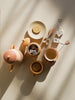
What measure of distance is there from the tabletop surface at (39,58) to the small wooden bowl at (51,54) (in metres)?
0.05

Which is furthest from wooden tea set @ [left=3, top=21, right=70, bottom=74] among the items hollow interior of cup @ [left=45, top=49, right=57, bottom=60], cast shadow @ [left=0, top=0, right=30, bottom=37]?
cast shadow @ [left=0, top=0, right=30, bottom=37]

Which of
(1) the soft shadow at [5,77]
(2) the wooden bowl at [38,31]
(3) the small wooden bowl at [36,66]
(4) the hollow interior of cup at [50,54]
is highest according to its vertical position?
(2) the wooden bowl at [38,31]

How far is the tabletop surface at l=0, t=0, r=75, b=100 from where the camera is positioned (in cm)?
97

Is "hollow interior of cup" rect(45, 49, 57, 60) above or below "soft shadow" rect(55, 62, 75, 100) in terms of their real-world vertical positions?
above

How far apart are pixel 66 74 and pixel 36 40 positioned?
10.9 inches

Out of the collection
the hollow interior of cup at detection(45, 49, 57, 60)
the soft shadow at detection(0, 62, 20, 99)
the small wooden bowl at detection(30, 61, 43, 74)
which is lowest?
the soft shadow at detection(0, 62, 20, 99)

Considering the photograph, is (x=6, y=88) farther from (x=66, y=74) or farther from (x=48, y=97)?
(x=66, y=74)

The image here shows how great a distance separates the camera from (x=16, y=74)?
3.20ft

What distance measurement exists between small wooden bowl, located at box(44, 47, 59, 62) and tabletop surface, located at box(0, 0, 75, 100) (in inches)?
2.1

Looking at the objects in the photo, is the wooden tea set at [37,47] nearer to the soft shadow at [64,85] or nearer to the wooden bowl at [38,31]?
the wooden bowl at [38,31]

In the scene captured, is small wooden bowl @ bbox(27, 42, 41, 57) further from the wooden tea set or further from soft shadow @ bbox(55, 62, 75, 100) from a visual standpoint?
soft shadow @ bbox(55, 62, 75, 100)

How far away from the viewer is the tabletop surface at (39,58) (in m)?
0.97

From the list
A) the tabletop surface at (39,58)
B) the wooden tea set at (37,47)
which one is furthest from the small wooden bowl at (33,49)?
the tabletop surface at (39,58)

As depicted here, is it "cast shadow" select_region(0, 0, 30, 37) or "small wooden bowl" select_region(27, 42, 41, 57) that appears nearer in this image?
"small wooden bowl" select_region(27, 42, 41, 57)
